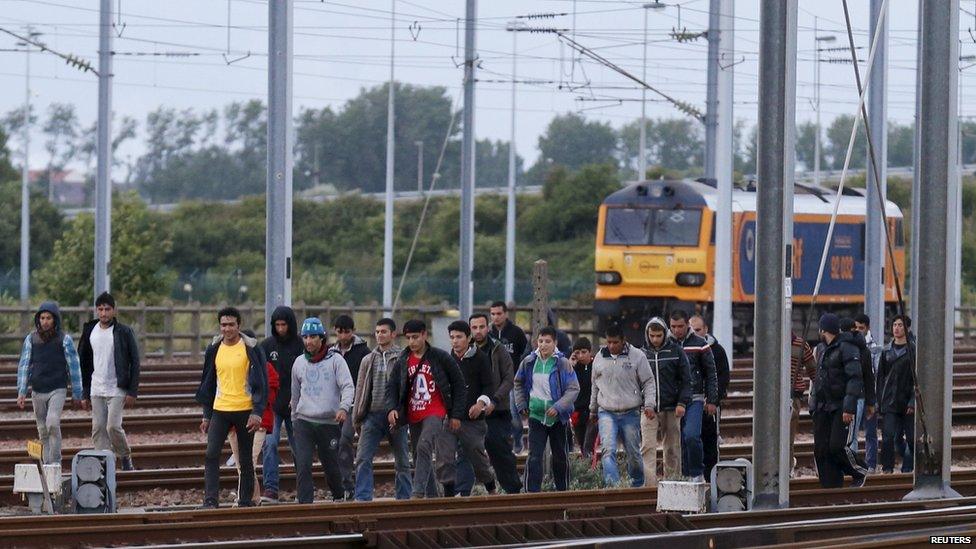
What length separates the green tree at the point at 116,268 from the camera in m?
40.7

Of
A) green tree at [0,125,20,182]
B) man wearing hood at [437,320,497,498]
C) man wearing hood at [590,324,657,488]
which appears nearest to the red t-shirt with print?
man wearing hood at [437,320,497,498]

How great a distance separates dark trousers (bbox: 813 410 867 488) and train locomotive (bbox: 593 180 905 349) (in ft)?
56.1

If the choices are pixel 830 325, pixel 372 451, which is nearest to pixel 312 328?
pixel 372 451

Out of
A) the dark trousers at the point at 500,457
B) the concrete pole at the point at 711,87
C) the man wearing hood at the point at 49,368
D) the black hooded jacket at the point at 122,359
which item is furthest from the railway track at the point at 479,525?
the concrete pole at the point at 711,87

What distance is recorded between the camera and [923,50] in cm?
1280

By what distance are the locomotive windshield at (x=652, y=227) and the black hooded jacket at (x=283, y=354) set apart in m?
18.8

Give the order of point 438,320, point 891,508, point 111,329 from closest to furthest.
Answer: point 891,508
point 111,329
point 438,320

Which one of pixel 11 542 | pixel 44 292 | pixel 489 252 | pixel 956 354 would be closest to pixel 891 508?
pixel 11 542

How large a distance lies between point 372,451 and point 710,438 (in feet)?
11.0

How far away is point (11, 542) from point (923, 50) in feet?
25.0

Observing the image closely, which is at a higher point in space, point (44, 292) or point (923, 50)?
point (923, 50)

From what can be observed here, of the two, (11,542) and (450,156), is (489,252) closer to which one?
(450,156)

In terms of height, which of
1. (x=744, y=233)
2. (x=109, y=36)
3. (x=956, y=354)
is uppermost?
(x=109, y=36)

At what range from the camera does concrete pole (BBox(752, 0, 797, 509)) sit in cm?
1182
